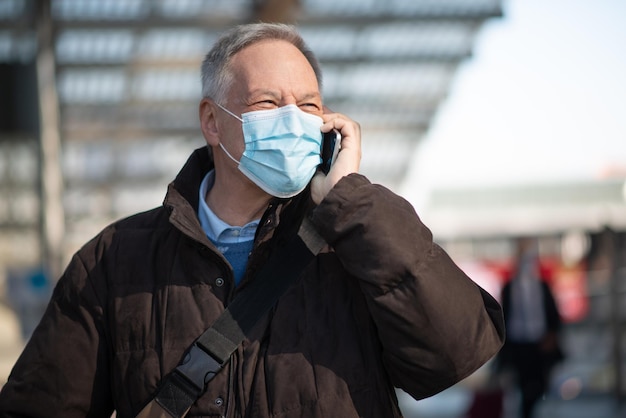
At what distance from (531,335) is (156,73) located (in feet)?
60.4

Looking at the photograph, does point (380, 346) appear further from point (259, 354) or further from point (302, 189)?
point (302, 189)

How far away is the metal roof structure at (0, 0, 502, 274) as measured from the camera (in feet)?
62.5

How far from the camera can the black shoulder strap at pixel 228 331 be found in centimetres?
241

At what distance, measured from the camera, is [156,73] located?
2497 centimetres

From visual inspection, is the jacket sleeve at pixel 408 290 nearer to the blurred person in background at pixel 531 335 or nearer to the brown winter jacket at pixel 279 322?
the brown winter jacket at pixel 279 322

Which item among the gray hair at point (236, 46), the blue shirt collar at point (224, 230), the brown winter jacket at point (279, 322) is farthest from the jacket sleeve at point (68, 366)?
the gray hair at point (236, 46)

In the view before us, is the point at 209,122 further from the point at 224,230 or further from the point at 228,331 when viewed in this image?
the point at 228,331

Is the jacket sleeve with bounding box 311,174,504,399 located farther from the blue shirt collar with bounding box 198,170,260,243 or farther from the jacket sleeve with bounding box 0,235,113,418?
the jacket sleeve with bounding box 0,235,113,418

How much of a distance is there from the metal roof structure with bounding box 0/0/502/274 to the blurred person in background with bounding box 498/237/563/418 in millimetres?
8546

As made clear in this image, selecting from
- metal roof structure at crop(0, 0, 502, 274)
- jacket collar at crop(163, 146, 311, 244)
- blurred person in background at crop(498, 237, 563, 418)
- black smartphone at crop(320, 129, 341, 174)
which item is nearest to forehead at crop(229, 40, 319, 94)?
black smartphone at crop(320, 129, 341, 174)

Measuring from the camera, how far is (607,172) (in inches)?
2296

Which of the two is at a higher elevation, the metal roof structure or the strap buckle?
the strap buckle

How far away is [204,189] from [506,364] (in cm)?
585

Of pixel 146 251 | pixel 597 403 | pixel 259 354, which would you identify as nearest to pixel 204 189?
pixel 146 251
